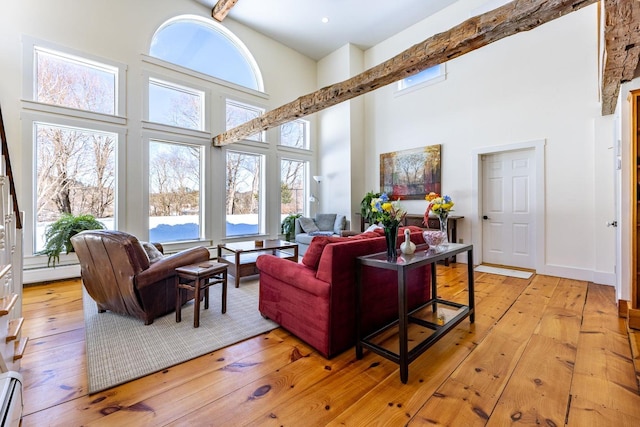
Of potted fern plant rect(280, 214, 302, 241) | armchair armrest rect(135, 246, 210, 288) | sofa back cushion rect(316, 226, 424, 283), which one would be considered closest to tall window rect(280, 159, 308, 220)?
potted fern plant rect(280, 214, 302, 241)

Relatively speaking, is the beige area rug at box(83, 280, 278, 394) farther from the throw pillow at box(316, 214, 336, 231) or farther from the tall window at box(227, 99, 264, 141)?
the tall window at box(227, 99, 264, 141)

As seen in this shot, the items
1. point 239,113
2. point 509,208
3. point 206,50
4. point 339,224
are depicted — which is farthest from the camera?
point 339,224

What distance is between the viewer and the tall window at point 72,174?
13.4 ft

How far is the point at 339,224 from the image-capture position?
643 cm

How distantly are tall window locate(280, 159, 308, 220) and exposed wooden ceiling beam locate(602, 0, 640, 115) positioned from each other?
5591mm

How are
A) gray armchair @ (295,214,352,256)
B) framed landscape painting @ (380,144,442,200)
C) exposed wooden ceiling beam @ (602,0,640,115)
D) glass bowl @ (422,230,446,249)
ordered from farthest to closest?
gray armchair @ (295,214,352,256) → framed landscape painting @ (380,144,442,200) → glass bowl @ (422,230,446,249) → exposed wooden ceiling beam @ (602,0,640,115)

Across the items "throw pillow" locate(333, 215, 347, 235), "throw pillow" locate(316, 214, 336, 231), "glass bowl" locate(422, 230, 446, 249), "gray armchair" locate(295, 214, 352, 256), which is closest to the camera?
"glass bowl" locate(422, 230, 446, 249)

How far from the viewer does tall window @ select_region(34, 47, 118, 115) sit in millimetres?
4066

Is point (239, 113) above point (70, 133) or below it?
above

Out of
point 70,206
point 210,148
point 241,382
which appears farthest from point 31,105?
point 241,382

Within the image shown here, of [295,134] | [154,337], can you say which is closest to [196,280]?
[154,337]

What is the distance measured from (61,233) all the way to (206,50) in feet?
13.8

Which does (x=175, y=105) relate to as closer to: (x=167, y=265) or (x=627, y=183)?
(x=167, y=265)

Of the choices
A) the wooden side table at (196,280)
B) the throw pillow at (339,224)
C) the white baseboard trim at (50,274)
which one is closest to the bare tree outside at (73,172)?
the white baseboard trim at (50,274)
